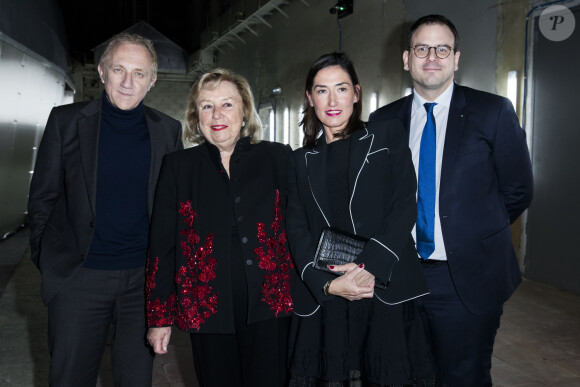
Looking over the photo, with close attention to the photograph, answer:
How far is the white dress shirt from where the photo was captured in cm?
221

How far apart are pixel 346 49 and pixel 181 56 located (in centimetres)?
1398

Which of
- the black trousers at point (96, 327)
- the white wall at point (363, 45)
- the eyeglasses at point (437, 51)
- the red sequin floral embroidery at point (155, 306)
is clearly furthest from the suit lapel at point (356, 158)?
the white wall at point (363, 45)

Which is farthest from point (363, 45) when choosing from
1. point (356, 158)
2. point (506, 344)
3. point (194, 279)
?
point (194, 279)

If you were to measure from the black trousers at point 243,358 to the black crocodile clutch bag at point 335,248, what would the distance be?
0.38m

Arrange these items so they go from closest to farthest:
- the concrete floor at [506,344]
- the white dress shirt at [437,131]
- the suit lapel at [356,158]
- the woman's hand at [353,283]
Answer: the woman's hand at [353,283] → the suit lapel at [356,158] → the white dress shirt at [437,131] → the concrete floor at [506,344]

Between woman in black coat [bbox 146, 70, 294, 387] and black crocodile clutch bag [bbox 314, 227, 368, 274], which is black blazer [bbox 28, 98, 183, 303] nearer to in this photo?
woman in black coat [bbox 146, 70, 294, 387]

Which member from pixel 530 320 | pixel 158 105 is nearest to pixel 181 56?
pixel 158 105

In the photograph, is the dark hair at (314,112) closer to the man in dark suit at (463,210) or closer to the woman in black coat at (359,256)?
the woman in black coat at (359,256)

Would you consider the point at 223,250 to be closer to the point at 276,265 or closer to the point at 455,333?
the point at 276,265

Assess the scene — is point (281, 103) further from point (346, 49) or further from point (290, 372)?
point (290, 372)

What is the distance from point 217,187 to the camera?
209 centimetres

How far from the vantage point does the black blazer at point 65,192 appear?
2.13 metres

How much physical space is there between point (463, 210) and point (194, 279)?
1184mm

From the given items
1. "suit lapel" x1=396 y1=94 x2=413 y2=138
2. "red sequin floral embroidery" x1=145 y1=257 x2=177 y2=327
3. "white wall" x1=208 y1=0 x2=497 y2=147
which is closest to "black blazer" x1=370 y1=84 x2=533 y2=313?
"suit lapel" x1=396 y1=94 x2=413 y2=138
